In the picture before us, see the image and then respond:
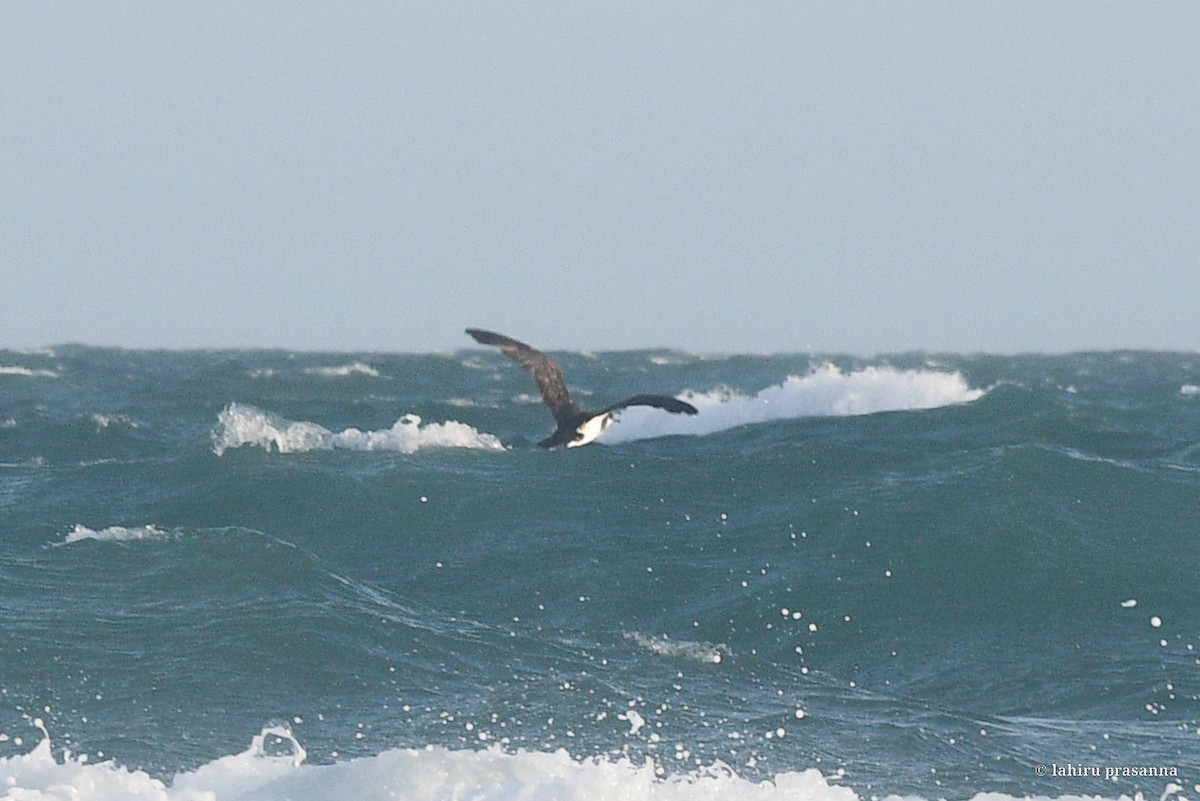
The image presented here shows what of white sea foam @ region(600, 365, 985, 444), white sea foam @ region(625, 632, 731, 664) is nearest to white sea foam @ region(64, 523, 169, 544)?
white sea foam @ region(625, 632, 731, 664)

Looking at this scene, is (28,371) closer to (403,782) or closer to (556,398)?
(556,398)

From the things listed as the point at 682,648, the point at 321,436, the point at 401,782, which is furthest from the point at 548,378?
the point at 321,436

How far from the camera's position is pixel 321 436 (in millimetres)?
25453

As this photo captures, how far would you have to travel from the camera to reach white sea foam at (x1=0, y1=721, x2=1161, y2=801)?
28.3 feet

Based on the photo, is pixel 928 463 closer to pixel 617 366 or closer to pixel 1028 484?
pixel 1028 484

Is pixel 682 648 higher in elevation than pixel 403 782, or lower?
lower

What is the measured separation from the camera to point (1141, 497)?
63.0 feet

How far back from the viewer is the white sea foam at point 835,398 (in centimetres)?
3119

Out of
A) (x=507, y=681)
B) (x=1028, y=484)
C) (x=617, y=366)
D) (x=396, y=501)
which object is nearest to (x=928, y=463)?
(x=1028, y=484)

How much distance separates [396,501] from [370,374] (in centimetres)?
2645

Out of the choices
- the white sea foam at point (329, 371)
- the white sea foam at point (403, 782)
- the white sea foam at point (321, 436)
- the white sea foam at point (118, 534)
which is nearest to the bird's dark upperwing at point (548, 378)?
the white sea foam at point (118, 534)

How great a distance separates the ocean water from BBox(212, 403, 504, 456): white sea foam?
10 cm

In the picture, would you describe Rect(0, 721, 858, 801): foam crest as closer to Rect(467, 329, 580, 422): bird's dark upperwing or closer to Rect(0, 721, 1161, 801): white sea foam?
Rect(0, 721, 1161, 801): white sea foam

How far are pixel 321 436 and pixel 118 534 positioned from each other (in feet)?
27.6
